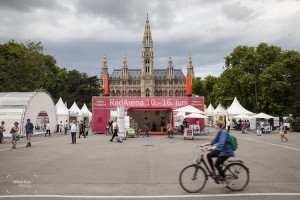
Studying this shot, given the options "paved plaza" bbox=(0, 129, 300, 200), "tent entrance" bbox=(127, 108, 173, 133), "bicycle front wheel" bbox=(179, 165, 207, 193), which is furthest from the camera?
"tent entrance" bbox=(127, 108, 173, 133)

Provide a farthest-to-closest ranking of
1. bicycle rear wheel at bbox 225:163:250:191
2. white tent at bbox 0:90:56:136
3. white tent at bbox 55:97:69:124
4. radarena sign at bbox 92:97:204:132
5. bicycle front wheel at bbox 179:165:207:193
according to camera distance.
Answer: white tent at bbox 55:97:69:124 < radarena sign at bbox 92:97:204:132 < white tent at bbox 0:90:56:136 < bicycle rear wheel at bbox 225:163:250:191 < bicycle front wheel at bbox 179:165:207:193

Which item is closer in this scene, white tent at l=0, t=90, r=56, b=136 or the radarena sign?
white tent at l=0, t=90, r=56, b=136

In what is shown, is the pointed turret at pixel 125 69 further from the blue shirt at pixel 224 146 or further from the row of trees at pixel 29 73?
the blue shirt at pixel 224 146

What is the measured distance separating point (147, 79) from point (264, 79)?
10172cm

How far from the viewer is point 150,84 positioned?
147 meters

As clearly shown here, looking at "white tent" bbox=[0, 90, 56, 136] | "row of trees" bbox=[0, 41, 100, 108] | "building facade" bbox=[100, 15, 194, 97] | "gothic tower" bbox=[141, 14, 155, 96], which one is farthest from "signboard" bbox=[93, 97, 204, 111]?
"gothic tower" bbox=[141, 14, 155, 96]

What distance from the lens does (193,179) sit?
25.4ft

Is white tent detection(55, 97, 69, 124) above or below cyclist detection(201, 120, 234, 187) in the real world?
above

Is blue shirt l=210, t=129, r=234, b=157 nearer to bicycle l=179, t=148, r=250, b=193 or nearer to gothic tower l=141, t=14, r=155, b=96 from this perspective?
bicycle l=179, t=148, r=250, b=193

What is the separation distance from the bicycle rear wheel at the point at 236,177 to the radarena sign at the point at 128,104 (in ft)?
93.6

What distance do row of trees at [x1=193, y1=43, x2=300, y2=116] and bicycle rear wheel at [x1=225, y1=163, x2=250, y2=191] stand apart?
39.7m

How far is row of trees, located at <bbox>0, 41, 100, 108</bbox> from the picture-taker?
155ft

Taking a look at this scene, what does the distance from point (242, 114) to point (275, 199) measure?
35594mm

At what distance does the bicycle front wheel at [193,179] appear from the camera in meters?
7.61
